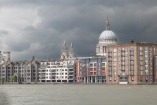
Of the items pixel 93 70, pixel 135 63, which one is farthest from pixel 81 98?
pixel 93 70

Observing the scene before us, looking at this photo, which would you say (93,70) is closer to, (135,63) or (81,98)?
(135,63)

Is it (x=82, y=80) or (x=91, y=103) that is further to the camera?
(x=82, y=80)

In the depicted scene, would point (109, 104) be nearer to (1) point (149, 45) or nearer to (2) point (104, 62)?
→ (1) point (149, 45)

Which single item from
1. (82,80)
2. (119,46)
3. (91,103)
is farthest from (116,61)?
(91,103)

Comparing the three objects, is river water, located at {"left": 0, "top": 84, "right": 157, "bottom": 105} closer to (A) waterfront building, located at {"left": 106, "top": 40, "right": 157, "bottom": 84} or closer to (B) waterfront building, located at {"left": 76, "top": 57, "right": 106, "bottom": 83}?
(A) waterfront building, located at {"left": 106, "top": 40, "right": 157, "bottom": 84}

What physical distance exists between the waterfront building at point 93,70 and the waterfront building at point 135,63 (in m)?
18.1

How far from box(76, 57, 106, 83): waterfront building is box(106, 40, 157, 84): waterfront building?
1810cm

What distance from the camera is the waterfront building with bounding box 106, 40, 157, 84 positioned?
160 meters

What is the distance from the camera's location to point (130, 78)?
16275 cm

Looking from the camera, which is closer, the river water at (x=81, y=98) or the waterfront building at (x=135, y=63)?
the river water at (x=81, y=98)

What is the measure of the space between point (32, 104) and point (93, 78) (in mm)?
138824

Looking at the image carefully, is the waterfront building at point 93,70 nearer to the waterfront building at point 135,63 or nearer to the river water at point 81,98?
the waterfront building at point 135,63

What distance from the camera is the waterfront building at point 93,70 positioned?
186 meters

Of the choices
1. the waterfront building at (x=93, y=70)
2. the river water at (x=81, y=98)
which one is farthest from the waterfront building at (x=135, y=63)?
the river water at (x=81, y=98)
